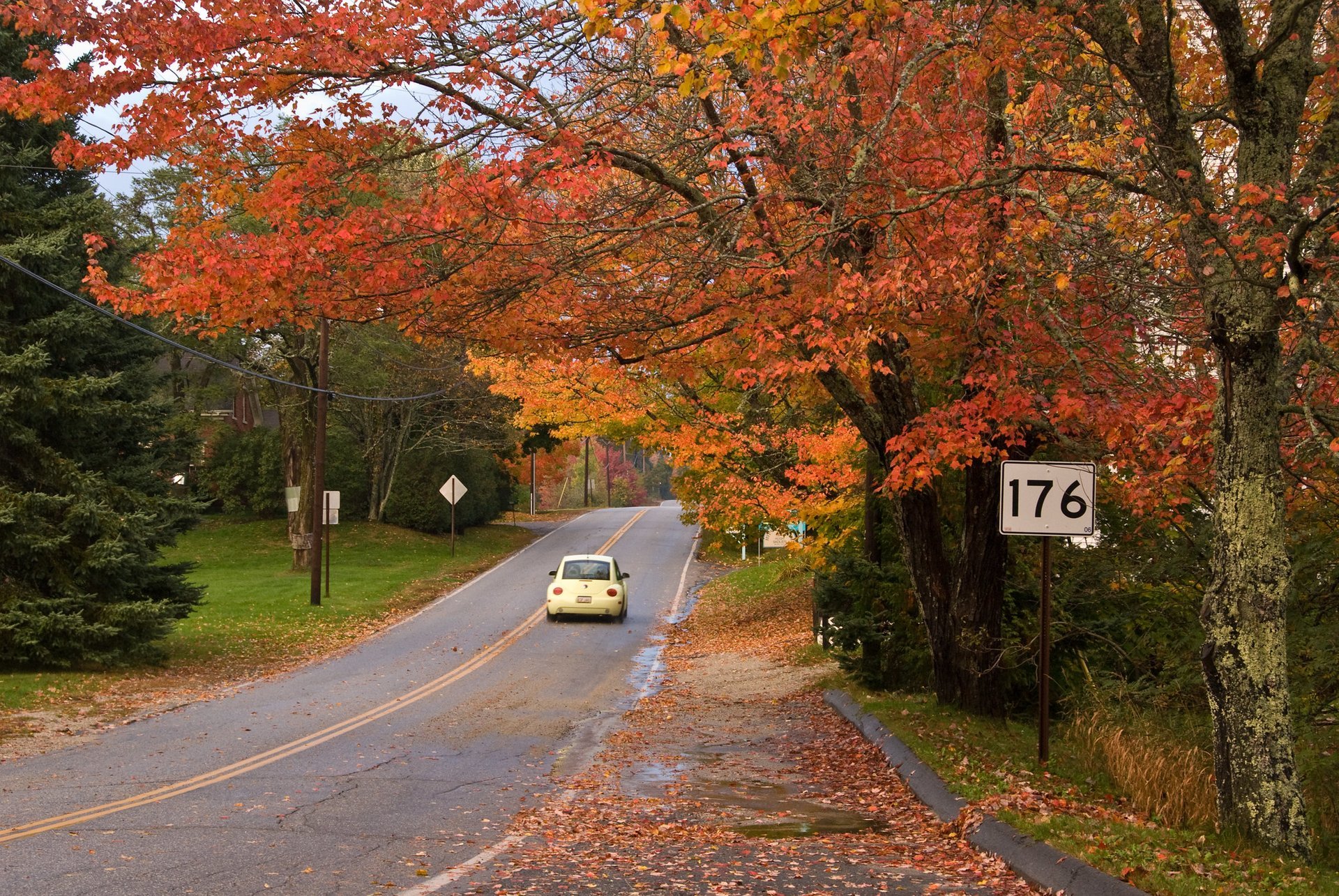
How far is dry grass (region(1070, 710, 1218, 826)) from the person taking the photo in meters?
8.79

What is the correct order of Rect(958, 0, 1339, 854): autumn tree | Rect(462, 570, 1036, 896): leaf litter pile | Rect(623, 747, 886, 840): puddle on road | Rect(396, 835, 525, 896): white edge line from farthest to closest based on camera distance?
Rect(623, 747, 886, 840): puddle on road → Rect(462, 570, 1036, 896): leaf litter pile → Rect(958, 0, 1339, 854): autumn tree → Rect(396, 835, 525, 896): white edge line

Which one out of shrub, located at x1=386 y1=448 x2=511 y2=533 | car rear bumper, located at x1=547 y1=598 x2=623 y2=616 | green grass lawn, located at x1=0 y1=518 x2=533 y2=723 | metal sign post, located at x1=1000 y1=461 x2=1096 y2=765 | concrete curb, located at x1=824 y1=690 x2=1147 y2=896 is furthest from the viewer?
shrub, located at x1=386 y1=448 x2=511 y2=533

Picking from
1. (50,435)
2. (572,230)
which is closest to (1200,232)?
(572,230)

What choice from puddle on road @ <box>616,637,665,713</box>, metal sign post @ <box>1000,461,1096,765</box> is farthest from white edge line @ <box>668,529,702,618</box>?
metal sign post @ <box>1000,461,1096,765</box>

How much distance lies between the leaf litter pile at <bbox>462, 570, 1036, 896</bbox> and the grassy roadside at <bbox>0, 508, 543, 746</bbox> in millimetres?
7281

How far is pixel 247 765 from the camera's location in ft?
39.4

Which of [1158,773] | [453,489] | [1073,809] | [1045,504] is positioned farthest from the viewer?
[453,489]

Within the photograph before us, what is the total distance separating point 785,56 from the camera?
7094 mm

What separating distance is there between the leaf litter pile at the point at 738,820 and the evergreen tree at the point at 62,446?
28.2 feet

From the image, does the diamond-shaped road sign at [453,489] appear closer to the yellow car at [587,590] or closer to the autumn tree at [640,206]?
the yellow car at [587,590]

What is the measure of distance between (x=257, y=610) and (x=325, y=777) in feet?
64.8

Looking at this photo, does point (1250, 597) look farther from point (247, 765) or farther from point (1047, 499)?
point (247, 765)

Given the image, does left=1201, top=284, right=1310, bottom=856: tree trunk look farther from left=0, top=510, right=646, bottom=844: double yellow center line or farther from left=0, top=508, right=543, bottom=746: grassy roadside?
left=0, top=508, right=543, bottom=746: grassy roadside

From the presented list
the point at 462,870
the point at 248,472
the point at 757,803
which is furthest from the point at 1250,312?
the point at 248,472
